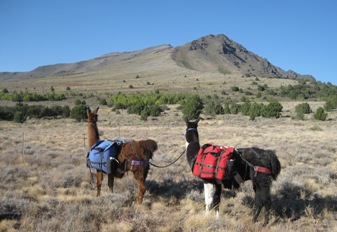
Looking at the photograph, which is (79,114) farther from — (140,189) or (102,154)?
(140,189)

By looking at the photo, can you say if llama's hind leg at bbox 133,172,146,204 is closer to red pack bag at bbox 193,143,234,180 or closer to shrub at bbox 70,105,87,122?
red pack bag at bbox 193,143,234,180

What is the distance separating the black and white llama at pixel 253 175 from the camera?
6.07 meters

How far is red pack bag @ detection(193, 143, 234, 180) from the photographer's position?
6027 millimetres

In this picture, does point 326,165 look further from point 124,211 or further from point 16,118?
point 16,118

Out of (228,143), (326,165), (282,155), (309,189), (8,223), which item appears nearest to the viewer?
(8,223)

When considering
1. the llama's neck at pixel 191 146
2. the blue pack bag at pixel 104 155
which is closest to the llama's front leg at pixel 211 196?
the llama's neck at pixel 191 146

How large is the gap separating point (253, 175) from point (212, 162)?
0.87m

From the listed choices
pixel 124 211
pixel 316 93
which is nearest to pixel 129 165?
pixel 124 211

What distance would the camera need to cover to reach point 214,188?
6395 mm

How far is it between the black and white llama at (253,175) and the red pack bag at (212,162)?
15 centimetres

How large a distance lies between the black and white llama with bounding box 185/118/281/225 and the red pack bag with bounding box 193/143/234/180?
0.49 feet

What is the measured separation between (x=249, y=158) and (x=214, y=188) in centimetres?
96

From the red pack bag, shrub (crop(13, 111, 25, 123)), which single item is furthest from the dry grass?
shrub (crop(13, 111, 25, 123))

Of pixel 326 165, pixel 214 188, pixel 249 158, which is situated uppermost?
pixel 249 158
